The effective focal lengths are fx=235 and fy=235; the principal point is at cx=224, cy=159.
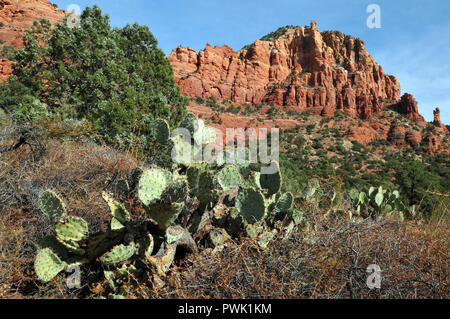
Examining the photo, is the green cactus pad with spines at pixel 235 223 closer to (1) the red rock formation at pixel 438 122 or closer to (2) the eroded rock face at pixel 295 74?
(2) the eroded rock face at pixel 295 74

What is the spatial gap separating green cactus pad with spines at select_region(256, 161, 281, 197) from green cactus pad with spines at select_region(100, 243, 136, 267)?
148 cm

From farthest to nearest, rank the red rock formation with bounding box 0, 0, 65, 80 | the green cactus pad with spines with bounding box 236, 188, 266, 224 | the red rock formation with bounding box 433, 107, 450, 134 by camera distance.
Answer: the red rock formation with bounding box 433, 107, 450, 134, the red rock formation with bounding box 0, 0, 65, 80, the green cactus pad with spines with bounding box 236, 188, 266, 224

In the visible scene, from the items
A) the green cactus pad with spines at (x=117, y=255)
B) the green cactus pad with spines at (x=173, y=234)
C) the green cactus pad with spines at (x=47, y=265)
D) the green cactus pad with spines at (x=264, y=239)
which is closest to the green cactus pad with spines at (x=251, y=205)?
the green cactus pad with spines at (x=264, y=239)

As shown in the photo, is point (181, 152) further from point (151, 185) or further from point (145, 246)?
point (145, 246)

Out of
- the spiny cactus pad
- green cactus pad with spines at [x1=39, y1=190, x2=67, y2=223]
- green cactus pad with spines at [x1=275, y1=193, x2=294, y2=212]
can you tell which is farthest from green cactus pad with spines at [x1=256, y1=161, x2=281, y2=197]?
green cactus pad with spines at [x1=39, y1=190, x2=67, y2=223]

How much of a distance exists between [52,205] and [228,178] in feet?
5.46

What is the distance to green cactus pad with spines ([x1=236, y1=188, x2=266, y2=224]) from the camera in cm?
214

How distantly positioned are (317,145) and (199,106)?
70.7 feet

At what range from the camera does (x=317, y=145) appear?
2847 cm

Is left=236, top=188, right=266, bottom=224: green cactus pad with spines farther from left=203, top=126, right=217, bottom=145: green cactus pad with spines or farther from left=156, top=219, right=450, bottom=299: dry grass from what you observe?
left=203, top=126, right=217, bottom=145: green cactus pad with spines

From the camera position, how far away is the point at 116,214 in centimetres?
190

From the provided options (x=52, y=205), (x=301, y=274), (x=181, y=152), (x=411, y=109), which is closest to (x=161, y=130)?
(x=181, y=152)
